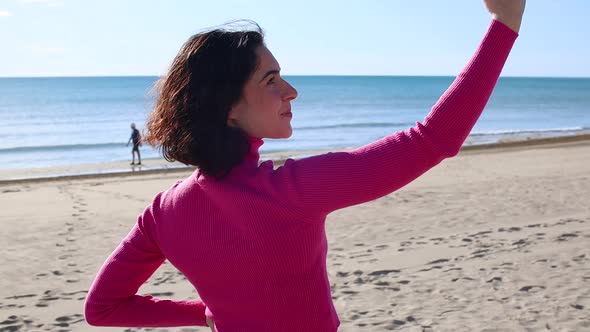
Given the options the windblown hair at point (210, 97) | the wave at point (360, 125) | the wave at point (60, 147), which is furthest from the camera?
the wave at point (360, 125)

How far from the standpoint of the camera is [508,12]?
124 cm

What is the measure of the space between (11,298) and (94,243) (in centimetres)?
277

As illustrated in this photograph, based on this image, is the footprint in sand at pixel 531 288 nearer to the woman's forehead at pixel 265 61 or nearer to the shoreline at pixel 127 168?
the woman's forehead at pixel 265 61

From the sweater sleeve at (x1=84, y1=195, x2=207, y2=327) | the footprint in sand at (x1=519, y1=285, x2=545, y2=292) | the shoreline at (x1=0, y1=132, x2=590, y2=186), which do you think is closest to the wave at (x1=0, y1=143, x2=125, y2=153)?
the shoreline at (x1=0, y1=132, x2=590, y2=186)

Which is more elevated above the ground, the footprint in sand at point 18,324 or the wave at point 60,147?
the footprint in sand at point 18,324

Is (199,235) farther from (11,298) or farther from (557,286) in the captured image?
(11,298)

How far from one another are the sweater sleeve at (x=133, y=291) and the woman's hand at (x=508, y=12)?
793 millimetres

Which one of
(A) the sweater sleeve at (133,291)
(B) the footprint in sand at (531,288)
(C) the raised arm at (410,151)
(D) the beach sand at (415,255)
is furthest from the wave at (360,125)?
(C) the raised arm at (410,151)

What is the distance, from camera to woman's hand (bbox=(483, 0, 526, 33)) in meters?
1.24

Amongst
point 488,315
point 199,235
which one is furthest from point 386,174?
point 488,315

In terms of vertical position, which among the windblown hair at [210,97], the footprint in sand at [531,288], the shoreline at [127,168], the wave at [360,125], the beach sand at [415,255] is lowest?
the wave at [360,125]

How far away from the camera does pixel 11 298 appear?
7703 mm

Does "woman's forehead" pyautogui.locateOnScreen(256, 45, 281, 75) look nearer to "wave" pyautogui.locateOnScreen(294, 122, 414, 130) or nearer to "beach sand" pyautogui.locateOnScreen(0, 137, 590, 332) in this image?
"beach sand" pyautogui.locateOnScreen(0, 137, 590, 332)

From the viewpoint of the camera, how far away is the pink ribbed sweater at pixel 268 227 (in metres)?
1.26
